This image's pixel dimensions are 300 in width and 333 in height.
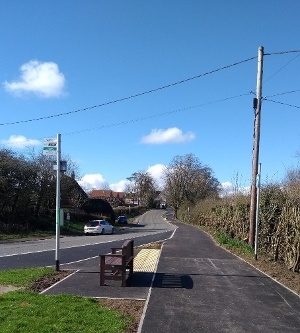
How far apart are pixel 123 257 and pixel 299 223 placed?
527cm

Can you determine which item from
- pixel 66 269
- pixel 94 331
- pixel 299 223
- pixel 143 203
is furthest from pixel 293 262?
pixel 143 203

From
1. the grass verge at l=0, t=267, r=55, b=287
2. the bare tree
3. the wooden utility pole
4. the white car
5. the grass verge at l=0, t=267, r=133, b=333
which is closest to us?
the grass verge at l=0, t=267, r=133, b=333

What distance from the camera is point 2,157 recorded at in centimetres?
3347

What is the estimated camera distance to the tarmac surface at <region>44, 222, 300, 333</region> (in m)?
6.49

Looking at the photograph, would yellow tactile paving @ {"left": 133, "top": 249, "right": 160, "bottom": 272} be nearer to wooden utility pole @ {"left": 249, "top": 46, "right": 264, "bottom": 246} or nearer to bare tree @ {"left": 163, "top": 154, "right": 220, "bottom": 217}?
wooden utility pole @ {"left": 249, "top": 46, "right": 264, "bottom": 246}

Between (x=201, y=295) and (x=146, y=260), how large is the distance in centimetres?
563

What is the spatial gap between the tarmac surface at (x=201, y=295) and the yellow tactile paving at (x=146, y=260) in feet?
0.20

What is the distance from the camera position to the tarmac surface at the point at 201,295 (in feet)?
21.3

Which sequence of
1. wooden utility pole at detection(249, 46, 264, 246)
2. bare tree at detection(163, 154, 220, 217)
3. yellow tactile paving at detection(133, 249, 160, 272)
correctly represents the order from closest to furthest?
yellow tactile paving at detection(133, 249, 160, 272) → wooden utility pole at detection(249, 46, 264, 246) → bare tree at detection(163, 154, 220, 217)

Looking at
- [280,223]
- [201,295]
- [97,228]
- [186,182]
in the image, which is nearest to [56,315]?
[201,295]

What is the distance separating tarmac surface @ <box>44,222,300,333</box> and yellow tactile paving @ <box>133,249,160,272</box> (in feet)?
0.20

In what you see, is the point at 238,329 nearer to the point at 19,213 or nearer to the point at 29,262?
the point at 29,262

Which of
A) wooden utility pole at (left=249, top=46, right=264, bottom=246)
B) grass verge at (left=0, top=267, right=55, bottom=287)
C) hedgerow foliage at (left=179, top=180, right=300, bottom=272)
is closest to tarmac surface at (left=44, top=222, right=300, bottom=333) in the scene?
grass verge at (left=0, top=267, right=55, bottom=287)

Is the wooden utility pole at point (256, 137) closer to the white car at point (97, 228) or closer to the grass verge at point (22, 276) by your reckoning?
the grass verge at point (22, 276)
